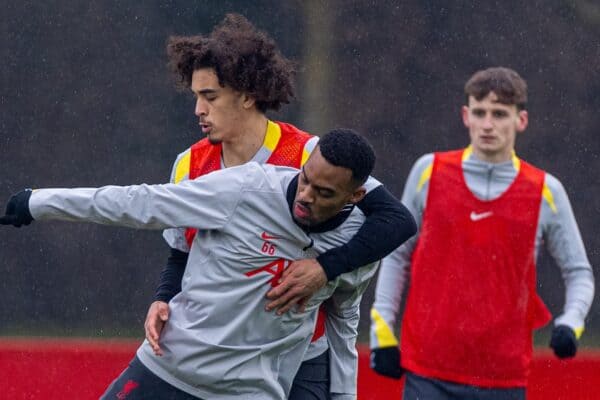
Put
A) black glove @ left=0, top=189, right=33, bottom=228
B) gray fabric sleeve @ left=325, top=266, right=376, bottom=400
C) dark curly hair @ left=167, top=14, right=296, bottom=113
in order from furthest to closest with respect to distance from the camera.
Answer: dark curly hair @ left=167, top=14, right=296, bottom=113 < gray fabric sleeve @ left=325, top=266, right=376, bottom=400 < black glove @ left=0, top=189, right=33, bottom=228

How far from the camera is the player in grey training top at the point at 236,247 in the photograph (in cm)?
352

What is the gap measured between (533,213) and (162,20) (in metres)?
4.34

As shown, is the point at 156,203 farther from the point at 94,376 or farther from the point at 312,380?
the point at 94,376

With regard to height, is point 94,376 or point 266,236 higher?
point 266,236

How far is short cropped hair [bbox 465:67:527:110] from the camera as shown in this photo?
4.87 m

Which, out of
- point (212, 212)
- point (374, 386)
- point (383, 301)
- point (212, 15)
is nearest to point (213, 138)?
point (212, 212)

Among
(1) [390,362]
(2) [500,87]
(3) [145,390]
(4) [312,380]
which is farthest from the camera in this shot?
(2) [500,87]

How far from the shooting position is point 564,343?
4543mm

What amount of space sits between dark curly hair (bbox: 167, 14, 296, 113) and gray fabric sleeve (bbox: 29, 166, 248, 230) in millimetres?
660

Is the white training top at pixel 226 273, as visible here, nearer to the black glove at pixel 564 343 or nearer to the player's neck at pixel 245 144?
the player's neck at pixel 245 144

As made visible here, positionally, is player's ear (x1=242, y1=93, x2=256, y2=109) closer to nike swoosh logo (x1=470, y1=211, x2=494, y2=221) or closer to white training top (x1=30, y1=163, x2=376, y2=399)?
white training top (x1=30, y1=163, x2=376, y2=399)

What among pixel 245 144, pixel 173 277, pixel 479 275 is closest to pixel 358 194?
pixel 245 144

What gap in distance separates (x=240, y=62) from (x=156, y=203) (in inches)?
33.5

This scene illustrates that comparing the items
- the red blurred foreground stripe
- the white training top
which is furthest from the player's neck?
the red blurred foreground stripe
